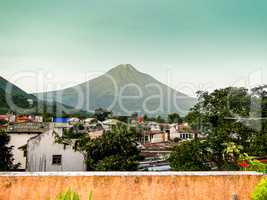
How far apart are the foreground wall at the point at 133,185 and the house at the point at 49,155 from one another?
15276 mm

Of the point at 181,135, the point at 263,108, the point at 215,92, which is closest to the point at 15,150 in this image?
the point at 215,92

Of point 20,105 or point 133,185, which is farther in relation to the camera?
point 20,105

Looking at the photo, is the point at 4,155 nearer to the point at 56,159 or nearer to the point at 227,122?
the point at 56,159

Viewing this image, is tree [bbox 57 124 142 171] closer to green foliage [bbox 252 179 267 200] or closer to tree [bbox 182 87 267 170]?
tree [bbox 182 87 267 170]

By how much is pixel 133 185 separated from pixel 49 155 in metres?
15.8

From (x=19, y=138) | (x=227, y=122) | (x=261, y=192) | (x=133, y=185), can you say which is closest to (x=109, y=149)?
(x=227, y=122)

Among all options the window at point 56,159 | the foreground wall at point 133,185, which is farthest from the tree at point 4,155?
the foreground wall at point 133,185

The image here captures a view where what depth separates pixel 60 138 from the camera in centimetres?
1919

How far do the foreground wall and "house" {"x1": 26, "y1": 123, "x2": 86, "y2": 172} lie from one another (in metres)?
15.3

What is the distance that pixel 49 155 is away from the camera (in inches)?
738

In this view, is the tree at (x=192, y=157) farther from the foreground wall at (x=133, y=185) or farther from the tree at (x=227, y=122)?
the foreground wall at (x=133, y=185)

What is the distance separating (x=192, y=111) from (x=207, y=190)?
14.9 metres

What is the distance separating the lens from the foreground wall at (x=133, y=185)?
4.05m

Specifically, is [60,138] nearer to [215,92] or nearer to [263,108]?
[215,92]
